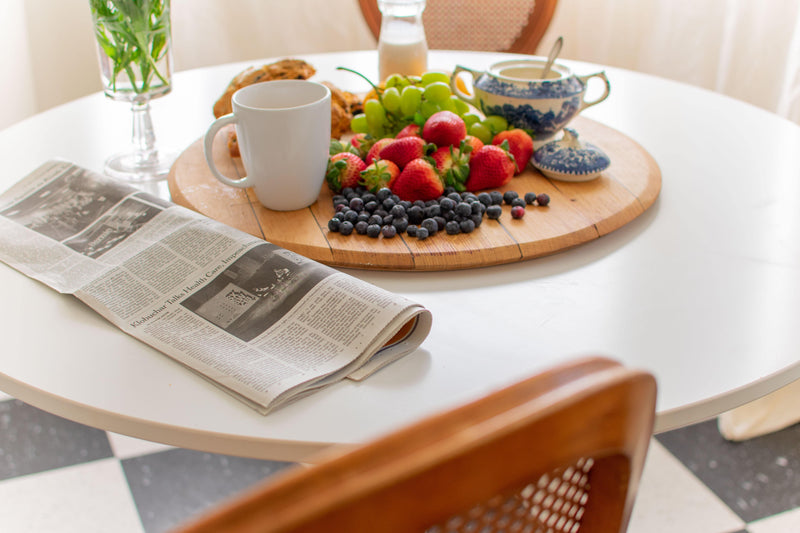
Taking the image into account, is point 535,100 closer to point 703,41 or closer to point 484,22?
point 484,22

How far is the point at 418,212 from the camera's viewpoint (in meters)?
0.91

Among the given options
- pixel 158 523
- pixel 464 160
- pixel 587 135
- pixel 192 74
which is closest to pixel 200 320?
pixel 464 160

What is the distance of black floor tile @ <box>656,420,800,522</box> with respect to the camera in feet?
4.97

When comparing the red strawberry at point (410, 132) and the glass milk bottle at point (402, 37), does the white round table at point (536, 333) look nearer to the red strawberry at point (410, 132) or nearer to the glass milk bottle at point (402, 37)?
the red strawberry at point (410, 132)

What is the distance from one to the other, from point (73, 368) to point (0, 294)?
181 millimetres

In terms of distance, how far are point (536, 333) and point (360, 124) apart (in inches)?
23.9

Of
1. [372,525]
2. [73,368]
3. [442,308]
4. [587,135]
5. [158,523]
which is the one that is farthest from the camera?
[158,523]

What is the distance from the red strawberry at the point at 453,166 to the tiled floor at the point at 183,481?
882mm

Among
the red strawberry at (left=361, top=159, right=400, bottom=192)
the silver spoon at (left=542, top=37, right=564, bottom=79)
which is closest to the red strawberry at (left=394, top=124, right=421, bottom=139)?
the red strawberry at (left=361, top=159, right=400, bottom=192)

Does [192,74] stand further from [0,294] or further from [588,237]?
[588,237]

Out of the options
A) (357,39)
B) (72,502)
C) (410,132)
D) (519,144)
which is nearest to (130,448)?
(72,502)

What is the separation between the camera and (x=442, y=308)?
30.6 inches

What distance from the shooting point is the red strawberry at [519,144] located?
1069mm

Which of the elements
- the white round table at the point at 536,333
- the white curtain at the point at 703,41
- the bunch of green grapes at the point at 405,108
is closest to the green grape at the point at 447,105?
the bunch of green grapes at the point at 405,108
